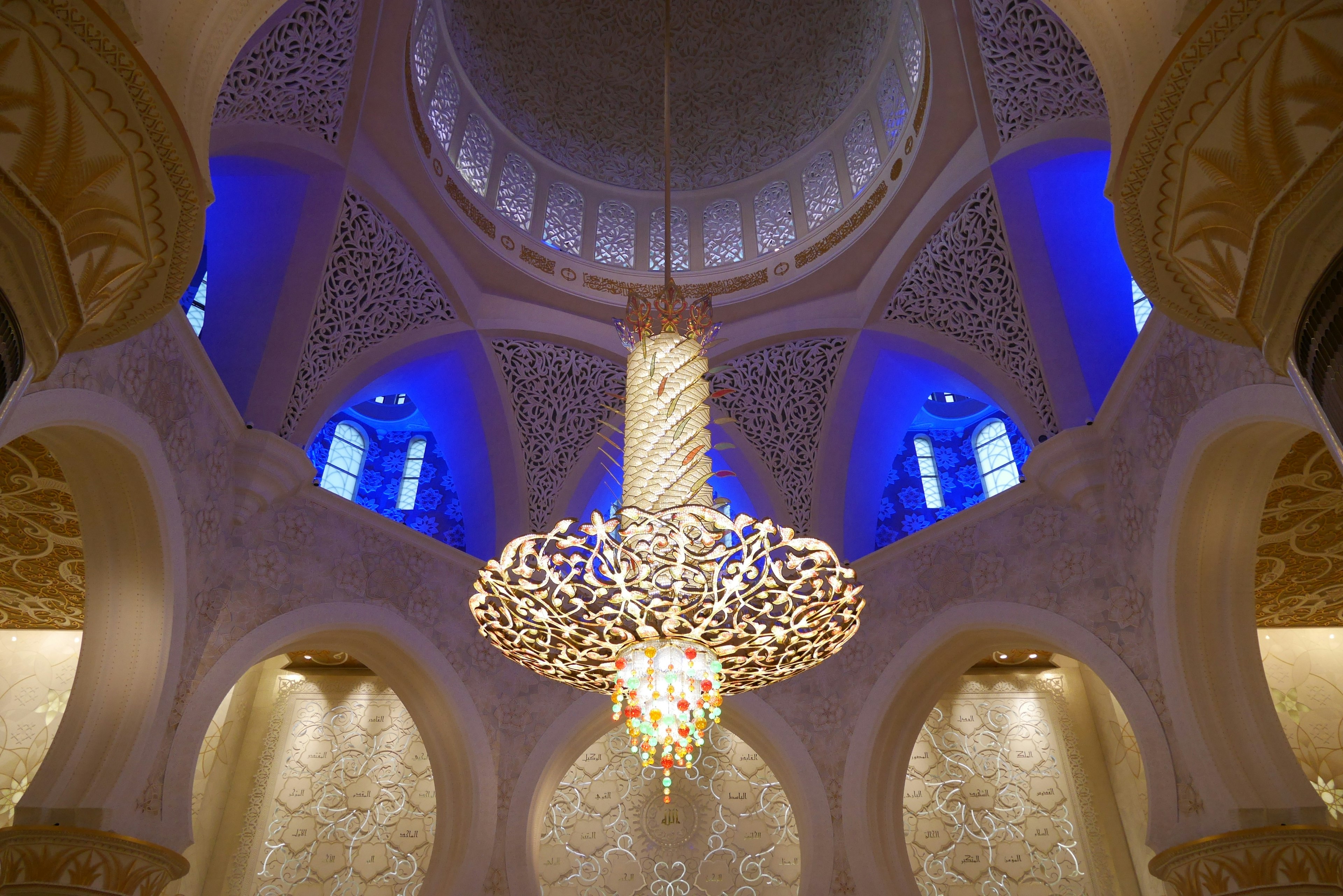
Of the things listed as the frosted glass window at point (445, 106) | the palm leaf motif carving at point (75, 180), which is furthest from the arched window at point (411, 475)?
the palm leaf motif carving at point (75, 180)

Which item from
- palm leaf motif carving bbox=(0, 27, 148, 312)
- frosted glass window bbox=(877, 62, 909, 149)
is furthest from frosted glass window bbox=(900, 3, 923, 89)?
palm leaf motif carving bbox=(0, 27, 148, 312)

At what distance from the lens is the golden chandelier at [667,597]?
3.29 metres

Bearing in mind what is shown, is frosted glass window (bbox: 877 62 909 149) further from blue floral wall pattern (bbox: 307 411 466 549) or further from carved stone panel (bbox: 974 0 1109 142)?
blue floral wall pattern (bbox: 307 411 466 549)

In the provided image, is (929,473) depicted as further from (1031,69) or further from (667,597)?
(667,597)

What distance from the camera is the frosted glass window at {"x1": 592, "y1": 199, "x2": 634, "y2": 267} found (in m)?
7.89

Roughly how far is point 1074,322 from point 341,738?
A: 21.5 ft

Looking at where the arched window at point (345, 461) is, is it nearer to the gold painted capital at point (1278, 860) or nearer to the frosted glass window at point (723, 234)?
the frosted glass window at point (723, 234)

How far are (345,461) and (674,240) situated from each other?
3530 millimetres

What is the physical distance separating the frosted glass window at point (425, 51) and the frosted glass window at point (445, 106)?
148mm

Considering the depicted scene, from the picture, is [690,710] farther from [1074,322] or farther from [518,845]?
[1074,322]

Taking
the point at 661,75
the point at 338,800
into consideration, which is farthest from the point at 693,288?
the point at 338,800

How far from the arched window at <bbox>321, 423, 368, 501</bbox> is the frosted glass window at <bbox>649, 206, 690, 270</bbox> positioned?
3108 mm

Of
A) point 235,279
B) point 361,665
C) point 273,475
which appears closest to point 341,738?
point 361,665

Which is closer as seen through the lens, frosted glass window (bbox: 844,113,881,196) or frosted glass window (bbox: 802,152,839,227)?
frosted glass window (bbox: 844,113,881,196)
